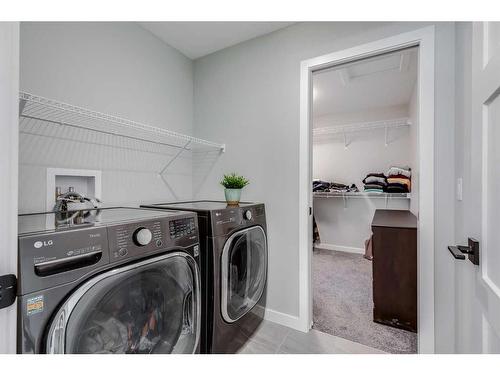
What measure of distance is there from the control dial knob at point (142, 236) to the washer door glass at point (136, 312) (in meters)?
0.09

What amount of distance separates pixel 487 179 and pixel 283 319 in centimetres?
160

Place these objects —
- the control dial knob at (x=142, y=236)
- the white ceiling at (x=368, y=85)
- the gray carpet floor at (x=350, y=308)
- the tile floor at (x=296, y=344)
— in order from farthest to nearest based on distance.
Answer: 1. the white ceiling at (x=368, y=85)
2. the gray carpet floor at (x=350, y=308)
3. the tile floor at (x=296, y=344)
4. the control dial knob at (x=142, y=236)

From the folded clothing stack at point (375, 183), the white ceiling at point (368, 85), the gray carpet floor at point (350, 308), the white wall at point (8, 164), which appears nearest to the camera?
the white wall at point (8, 164)

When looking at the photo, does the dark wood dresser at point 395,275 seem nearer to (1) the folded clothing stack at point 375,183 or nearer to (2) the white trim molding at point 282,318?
(2) the white trim molding at point 282,318

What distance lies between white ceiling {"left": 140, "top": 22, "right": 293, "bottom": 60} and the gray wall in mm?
66

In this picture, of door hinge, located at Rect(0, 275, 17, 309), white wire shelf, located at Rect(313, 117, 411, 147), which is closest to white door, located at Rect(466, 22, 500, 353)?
door hinge, located at Rect(0, 275, 17, 309)

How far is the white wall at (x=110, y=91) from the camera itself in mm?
1261

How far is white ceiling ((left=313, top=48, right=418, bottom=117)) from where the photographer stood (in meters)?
2.33

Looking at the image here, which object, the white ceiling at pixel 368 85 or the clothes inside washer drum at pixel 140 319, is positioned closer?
the clothes inside washer drum at pixel 140 319

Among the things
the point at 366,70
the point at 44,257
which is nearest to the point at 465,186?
the point at 44,257

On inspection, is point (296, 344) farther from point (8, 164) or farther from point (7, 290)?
point (8, 164)

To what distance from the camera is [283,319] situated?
5.93ft

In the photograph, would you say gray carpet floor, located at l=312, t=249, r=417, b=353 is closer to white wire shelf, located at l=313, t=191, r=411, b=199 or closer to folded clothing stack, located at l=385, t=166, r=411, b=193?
white wire shelf, located at l=313, t=191, r=411, b=199

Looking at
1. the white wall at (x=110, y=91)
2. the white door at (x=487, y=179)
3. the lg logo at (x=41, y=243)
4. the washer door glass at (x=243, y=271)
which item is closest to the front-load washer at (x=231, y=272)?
the washer door glass at (x=243, y=271)
